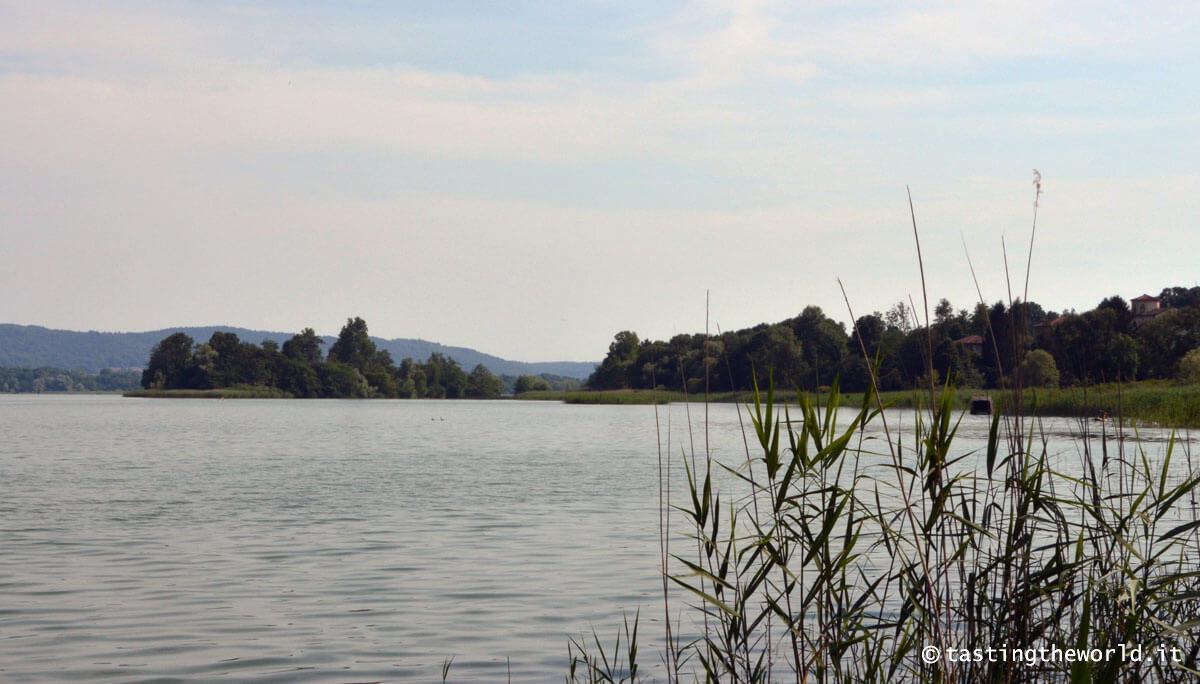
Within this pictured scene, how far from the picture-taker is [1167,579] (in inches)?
202

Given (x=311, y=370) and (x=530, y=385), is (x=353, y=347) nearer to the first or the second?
(x=311, y=370)

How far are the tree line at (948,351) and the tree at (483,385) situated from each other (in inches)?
2024

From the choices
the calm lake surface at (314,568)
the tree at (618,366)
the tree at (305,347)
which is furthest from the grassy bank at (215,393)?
the calm lake surface at (314,568)

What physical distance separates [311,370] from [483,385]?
3195 centimetres

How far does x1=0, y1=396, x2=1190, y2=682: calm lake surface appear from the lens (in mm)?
8727

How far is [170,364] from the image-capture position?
150m

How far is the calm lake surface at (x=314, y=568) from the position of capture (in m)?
8.73

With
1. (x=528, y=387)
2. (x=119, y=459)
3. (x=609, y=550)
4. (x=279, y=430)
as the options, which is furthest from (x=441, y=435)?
(x=528, y=387)

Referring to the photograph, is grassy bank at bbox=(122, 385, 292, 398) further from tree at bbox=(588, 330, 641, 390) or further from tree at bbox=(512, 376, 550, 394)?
tree at bbox=(588, 330, 641, 390)

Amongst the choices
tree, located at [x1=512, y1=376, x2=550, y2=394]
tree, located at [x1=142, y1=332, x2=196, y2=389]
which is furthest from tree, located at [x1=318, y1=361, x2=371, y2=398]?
tree, located at [x1=512, y1=376, x2=550, y2=394]

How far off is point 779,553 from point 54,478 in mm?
22240

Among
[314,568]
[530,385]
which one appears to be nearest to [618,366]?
[530,385]

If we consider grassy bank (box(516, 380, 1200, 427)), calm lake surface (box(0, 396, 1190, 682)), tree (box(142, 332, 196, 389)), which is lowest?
calm lake surface (box(0, 396, 1190, 682))

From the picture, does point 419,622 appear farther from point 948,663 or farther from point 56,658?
point 948,663
